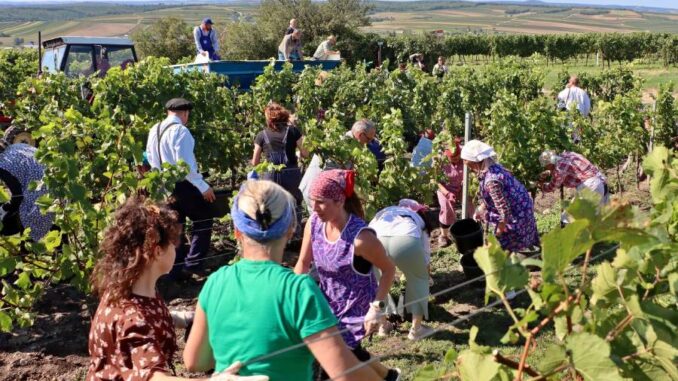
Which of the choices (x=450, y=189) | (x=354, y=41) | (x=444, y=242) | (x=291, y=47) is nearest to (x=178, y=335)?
(x=444, y=242)

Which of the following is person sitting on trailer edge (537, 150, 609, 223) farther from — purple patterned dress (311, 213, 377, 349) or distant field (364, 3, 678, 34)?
distant field (364, 3, 678, 34)

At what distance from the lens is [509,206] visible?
4.97m

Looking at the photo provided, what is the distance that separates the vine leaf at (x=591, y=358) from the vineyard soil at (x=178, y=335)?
2.83 metres

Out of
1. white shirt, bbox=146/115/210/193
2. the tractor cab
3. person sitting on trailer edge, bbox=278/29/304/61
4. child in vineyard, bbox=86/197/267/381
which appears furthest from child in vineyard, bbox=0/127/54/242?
the tractor cab

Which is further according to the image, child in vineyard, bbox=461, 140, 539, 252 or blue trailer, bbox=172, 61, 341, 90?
blue trailer, bbox=172, 61, 341, 90

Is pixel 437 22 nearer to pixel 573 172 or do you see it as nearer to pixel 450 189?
pixel 450 189

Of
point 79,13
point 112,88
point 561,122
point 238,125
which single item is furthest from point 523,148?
point 79,13

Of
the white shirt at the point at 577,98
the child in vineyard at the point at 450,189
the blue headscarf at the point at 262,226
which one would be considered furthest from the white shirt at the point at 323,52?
the blue headscarf at the point at 262,226

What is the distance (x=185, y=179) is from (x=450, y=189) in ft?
8.35

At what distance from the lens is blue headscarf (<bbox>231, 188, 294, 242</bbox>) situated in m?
1.97

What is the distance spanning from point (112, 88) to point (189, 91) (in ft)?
3.13

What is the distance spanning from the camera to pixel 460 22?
126m

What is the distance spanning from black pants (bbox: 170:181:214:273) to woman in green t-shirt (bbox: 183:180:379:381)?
3553 mm

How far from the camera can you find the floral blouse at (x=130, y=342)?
6.91 feet
